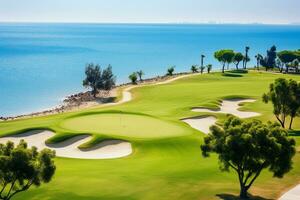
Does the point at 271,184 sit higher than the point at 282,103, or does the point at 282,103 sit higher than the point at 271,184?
the point at 282,103

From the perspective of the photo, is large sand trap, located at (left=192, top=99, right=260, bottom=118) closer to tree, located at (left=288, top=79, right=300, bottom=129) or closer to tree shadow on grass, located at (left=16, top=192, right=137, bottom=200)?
tree, located at (left=288, top=79, right=300, bottom=129)

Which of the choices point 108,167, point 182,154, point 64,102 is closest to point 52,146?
point 108,167

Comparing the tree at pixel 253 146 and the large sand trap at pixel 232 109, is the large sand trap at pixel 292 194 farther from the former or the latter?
the large sand trap at pixel 232 109

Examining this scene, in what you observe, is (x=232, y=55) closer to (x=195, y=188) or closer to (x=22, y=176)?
(x=195, y=188)

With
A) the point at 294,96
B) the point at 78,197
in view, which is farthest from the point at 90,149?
the point at 294,96

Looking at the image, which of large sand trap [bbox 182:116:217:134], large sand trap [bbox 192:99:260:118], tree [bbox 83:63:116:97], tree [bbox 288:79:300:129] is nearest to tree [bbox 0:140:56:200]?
large sand trap [bbox 182:116:217:134]

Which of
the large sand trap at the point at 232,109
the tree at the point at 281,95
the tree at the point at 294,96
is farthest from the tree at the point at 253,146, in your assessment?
the large sand trap at the point at 232,109

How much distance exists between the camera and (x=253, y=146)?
90.8 feet

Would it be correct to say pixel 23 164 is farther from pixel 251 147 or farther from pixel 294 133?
pixel 294 133

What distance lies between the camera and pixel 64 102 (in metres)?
102

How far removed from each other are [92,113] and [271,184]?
3091 centimetres

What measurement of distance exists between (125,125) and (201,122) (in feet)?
46.0

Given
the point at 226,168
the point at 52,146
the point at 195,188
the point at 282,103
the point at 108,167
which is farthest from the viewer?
the point at 282,103

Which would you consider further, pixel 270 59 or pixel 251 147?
pixel 270 59
